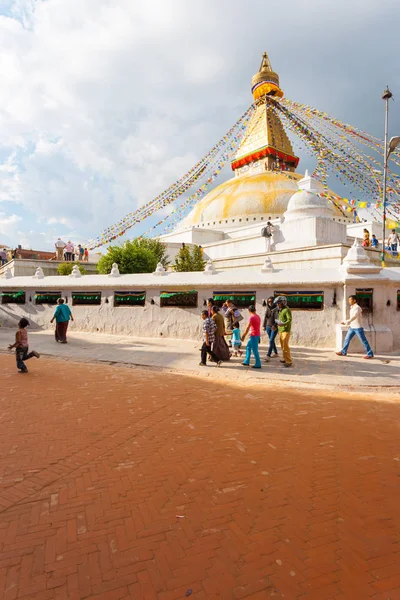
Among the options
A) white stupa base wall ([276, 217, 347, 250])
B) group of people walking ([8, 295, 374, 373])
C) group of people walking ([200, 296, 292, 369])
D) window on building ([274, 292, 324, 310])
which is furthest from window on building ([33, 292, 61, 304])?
white stupa base wall ([276, 217, 347, 250])

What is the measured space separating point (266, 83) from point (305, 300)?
123 feet

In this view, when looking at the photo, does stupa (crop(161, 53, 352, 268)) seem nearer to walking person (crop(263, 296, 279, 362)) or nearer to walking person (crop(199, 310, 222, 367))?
walking person (crop(263, 296, 279, 362))

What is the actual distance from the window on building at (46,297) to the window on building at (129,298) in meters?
2.91

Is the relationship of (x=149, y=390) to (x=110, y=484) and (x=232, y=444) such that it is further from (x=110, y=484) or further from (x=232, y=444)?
(x=110, y=484)

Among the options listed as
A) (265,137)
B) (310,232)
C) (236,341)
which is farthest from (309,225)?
(265,137)

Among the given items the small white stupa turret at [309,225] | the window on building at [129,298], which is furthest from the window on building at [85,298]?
the small white stupa turret at [309,225]

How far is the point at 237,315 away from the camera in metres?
9.41

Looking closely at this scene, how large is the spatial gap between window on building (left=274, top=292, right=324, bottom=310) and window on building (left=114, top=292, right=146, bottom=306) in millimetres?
4928

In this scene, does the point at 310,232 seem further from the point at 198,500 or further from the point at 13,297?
the point at 198,500

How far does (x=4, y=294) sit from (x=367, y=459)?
15.5 m

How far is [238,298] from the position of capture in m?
11.1

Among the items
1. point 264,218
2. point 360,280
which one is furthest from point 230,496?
point 264,218

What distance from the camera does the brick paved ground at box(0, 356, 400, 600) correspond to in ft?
7.59

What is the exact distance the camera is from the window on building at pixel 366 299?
9789 mm
